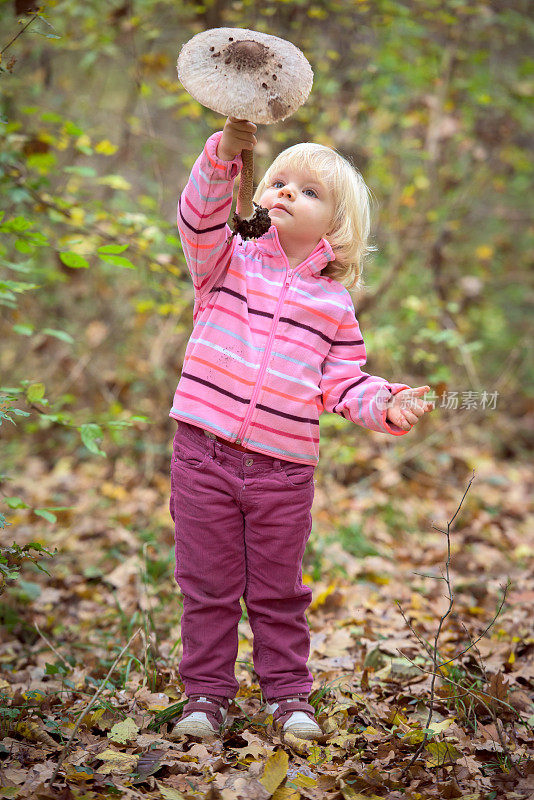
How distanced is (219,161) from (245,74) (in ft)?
0.79

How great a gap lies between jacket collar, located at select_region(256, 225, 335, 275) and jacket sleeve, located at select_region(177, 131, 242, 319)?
11 centimetres

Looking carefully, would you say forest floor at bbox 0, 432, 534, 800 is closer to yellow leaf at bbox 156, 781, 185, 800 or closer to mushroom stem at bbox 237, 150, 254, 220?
yellow leaf at bbox 156, 781, 185, 800

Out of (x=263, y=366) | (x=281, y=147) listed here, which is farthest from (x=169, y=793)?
(x=281, y=147)

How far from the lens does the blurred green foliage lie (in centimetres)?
446

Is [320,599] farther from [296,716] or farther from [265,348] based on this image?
[265,348]

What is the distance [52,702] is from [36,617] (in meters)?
1.05

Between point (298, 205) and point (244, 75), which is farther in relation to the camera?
point (298, 205)

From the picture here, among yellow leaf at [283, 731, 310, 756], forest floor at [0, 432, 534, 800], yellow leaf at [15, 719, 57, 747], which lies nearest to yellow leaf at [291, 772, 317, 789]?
forest floor at [0, 432, 534, 800]

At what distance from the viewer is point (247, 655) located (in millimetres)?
2855

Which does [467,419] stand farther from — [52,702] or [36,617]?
[52,702]

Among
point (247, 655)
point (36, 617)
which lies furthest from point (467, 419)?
point (36, 617)

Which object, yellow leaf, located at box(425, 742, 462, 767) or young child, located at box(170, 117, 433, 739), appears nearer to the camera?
yellow leaf, located at box(425, 742, 462, 767)

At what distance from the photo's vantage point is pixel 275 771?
1876mm

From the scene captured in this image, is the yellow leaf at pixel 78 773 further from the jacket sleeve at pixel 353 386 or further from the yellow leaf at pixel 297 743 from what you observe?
the jacket sleeve at pixel 353 386
